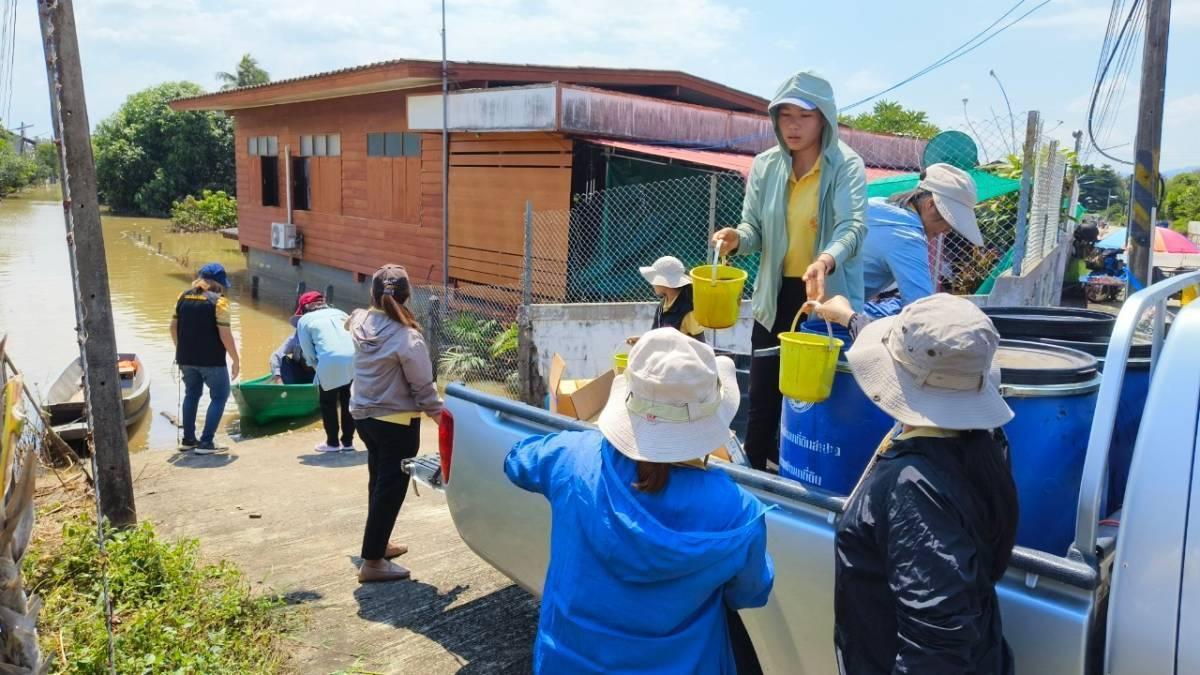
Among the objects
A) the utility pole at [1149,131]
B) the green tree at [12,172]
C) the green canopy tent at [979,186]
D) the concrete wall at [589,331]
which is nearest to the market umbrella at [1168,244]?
the green canopy tent at [979,186]

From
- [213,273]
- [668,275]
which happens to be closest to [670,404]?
[668,275]

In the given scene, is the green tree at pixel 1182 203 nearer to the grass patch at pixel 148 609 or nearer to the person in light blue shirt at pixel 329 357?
the person in light blue shirt at pixel 329 357

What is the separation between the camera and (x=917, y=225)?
3.32 m

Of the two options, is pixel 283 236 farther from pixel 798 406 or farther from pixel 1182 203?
pixel 1182 203

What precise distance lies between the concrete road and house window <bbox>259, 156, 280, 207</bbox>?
15.3 m

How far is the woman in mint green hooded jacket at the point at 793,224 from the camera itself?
3.16 meters

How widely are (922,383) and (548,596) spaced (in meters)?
1.03

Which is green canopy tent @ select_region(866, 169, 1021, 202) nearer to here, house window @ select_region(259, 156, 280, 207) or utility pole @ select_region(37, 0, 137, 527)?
utility pole @ select_region(37, 0, 137, 527)

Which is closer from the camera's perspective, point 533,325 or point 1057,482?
point 1057,482

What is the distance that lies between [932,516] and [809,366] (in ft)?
2.34

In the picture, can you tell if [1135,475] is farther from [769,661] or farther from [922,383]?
[769,661]

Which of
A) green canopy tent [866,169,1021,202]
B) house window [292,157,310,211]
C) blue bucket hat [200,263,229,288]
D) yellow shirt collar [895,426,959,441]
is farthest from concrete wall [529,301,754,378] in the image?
house window [292,157,310,211]

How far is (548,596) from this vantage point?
2082 mm

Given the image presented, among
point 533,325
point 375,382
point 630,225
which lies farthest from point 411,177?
point 375,382
